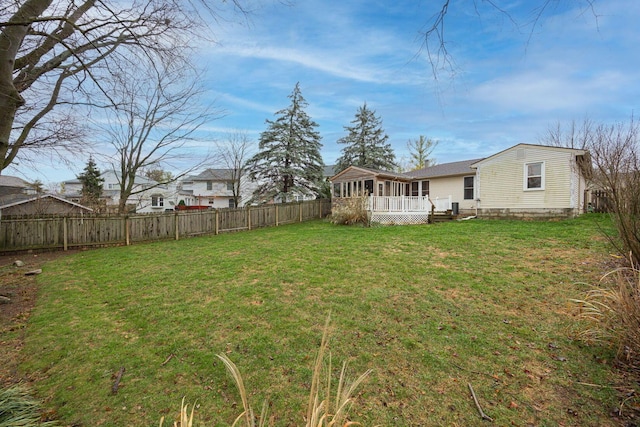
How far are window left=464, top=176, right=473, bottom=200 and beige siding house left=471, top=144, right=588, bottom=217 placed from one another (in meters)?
1.79

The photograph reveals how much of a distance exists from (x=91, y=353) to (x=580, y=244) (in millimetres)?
10660

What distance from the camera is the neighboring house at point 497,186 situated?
1259cm

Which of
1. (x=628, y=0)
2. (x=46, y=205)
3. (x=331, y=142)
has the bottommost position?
(x=46, y=205)

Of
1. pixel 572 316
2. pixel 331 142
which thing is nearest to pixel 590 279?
pixel 572 316

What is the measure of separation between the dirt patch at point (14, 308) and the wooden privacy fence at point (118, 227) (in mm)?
1085

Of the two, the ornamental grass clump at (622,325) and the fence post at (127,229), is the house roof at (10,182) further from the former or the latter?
the ornamental grass clump at (622,325)

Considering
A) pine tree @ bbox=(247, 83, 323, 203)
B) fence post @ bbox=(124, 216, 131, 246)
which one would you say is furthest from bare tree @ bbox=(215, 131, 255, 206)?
fence post @ bbox=(124, 216, 131, 246)

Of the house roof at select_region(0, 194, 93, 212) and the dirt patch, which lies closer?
the dirt patch

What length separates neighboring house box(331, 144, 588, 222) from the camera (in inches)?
496

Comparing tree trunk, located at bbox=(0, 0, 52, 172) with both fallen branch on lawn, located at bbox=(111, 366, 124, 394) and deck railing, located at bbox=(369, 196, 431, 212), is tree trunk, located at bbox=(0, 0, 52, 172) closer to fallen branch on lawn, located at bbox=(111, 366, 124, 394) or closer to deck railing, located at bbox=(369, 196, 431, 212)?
fallen branch on lawn, located at bbox=(111, 366, 124, 394)

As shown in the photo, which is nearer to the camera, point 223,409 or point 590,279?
point 223,409

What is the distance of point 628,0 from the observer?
6.64ft

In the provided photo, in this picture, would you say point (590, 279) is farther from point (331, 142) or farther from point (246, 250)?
point (331, 142)

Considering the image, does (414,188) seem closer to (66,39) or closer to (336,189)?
(336,189)
